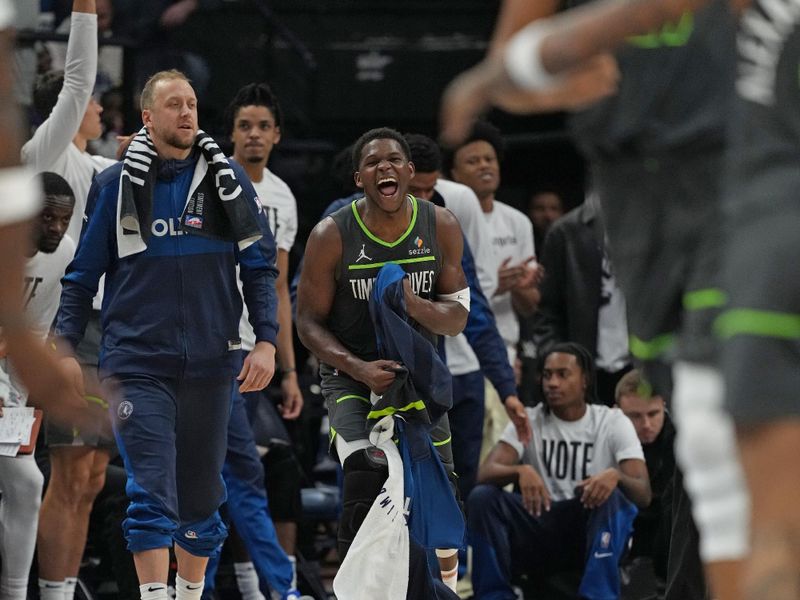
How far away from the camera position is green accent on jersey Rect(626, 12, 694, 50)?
11.0ft

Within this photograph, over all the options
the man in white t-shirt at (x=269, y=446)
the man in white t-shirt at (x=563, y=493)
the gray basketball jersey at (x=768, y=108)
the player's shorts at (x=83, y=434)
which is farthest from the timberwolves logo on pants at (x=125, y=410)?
the gray basketball jersey at (x=768, y=108)

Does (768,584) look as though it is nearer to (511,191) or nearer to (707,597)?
(707,597)

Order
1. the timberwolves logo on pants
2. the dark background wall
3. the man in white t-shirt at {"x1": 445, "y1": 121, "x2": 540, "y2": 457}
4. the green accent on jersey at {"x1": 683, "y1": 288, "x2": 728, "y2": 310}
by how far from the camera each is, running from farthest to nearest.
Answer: the dark background wall < the man in white t-shirt at {"x1": 445, "y1": 121, "x2": 540, "y2": 457} < the timberwolves logo on pants < the green accent on jersey at {"x1": 683, "y1": 288, "x2": 728, "y2": 310}

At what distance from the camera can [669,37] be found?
338cm

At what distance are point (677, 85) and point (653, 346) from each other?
58cm

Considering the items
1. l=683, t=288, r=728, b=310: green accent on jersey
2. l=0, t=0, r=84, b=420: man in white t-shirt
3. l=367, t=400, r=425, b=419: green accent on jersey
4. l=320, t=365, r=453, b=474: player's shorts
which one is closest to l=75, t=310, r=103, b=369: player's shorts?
l=320, t=365, r=453, b=474: player's shorts

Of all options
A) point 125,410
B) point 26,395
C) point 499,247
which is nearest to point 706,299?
point 125,410

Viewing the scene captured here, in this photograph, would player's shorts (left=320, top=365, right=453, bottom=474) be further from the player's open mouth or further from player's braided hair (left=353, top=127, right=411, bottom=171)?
player's braided hair (left=353, top=127, right=411, bottom=171)

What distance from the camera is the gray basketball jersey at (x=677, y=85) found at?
10.9 feet

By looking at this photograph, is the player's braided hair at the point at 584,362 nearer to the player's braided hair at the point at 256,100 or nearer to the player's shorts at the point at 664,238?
the player's braided hair at the point at 256,100

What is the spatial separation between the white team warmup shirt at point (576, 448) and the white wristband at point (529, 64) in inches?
186

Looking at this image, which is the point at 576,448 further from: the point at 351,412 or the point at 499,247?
the point at 351,412

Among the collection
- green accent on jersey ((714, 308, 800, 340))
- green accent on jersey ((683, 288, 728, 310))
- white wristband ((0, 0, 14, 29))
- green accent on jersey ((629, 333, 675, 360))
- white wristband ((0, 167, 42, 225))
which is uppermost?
white wristband ((0, 0, 14, 29))

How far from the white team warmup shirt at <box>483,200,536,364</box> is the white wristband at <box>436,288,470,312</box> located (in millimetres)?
2285
